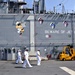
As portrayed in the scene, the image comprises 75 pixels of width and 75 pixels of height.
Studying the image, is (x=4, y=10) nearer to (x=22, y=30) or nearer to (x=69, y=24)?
(x=22, y=30)

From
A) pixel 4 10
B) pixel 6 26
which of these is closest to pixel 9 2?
pixel 4 10

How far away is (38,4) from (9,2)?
501cm

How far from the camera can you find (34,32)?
4044 cm

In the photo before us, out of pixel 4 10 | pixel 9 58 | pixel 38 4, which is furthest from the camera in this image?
pixel 38 4

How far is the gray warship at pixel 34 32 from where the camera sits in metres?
40.2

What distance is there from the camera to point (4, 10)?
4378 cm

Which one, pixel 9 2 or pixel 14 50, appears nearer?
pixel 14 50

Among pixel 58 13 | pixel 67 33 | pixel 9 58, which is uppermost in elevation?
pixel 58 13

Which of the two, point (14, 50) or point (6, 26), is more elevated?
point (6, 26)

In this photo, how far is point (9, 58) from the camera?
129 ft

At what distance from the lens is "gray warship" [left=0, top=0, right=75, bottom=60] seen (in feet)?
132

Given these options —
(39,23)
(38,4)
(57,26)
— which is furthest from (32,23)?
(38,4)

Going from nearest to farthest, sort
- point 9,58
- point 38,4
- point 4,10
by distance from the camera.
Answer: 1. point 9,58
2. point 4,10
3. point 38,4

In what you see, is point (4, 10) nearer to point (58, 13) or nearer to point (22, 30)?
Answer: point (22, 30)
